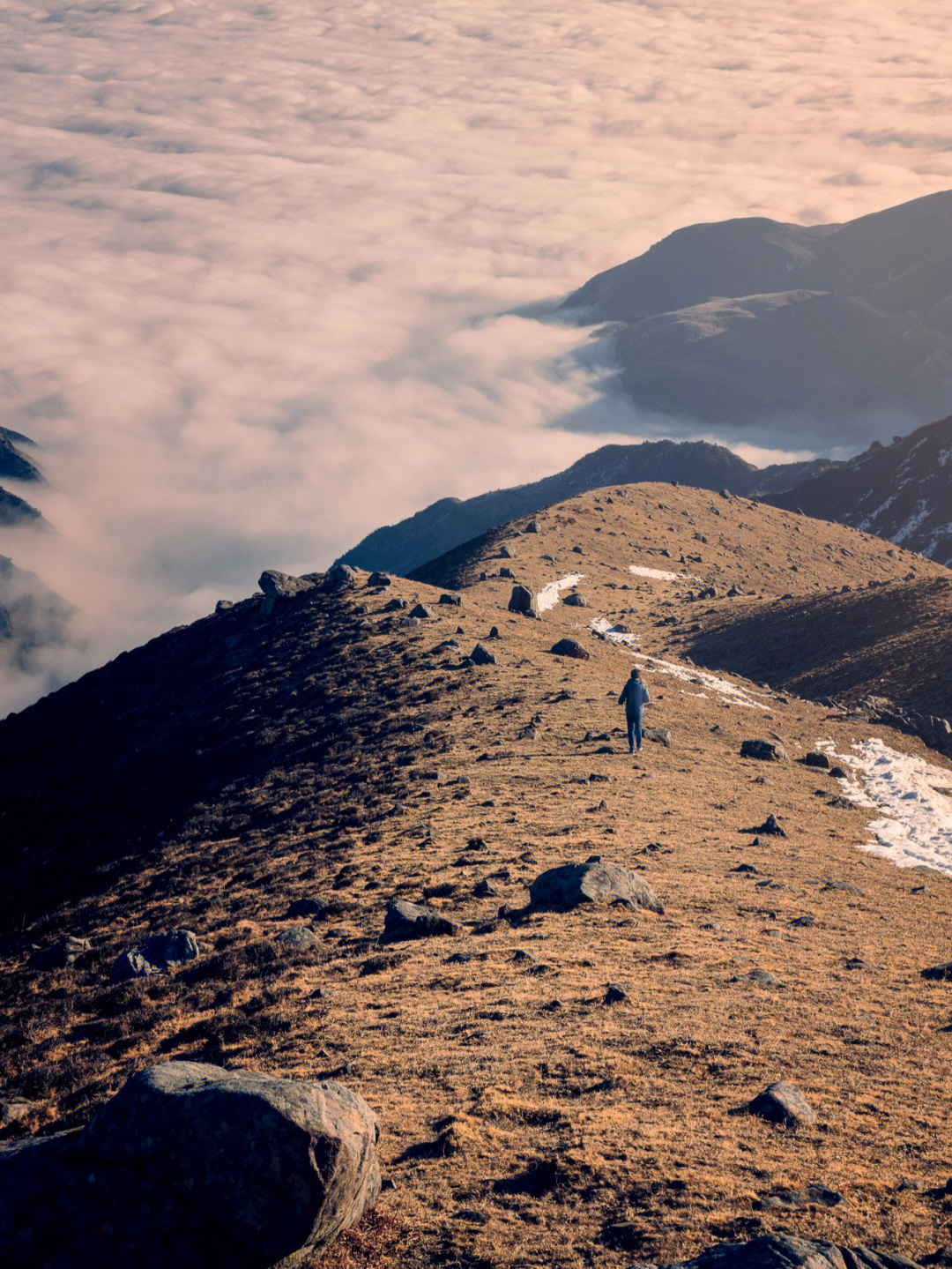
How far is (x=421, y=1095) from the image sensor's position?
12.7m

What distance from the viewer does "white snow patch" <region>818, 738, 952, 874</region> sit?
94.7ft

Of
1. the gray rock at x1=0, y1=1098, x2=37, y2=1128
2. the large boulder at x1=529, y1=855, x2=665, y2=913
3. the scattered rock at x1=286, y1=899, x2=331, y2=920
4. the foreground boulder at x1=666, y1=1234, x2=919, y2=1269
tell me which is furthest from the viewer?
the scattered rock at x1=286, y1=899, x2=331, y2=920

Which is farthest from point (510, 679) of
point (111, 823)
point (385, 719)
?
point (111, 823)

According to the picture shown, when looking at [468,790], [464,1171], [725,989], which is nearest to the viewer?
[464,1171]

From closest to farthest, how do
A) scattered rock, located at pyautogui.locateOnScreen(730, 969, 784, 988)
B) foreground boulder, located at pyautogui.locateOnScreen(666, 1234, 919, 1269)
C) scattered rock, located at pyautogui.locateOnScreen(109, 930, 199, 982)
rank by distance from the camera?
foreground boulder, located at pyautogui.locateOnScreen(666, 1234, 919, 1269) → scattered rock, located at pyautogui.locateOnScreen(730, 969, 784, 988) → scattered rock, located at pyautogui.locateOnScreen(109, 930, 199, 982)

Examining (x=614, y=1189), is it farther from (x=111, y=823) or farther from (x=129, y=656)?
(x=129, y=656)

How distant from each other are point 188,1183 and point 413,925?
10855 mm

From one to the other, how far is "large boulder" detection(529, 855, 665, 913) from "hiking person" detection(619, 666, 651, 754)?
1356 cm

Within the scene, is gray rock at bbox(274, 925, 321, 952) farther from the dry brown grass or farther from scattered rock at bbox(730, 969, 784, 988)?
scattered rock at bbox(730, 969, 784, 988)

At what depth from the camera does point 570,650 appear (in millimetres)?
50625

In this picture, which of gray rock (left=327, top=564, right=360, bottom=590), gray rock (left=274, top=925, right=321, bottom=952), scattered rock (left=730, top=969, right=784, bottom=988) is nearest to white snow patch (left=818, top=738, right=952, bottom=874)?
scattered rock (left=730, top=969, right=784, bottom=988)

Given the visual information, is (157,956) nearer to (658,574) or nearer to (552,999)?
(552,999)

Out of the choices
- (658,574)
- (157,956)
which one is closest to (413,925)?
(157,956)

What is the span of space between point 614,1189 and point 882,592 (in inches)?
2846
